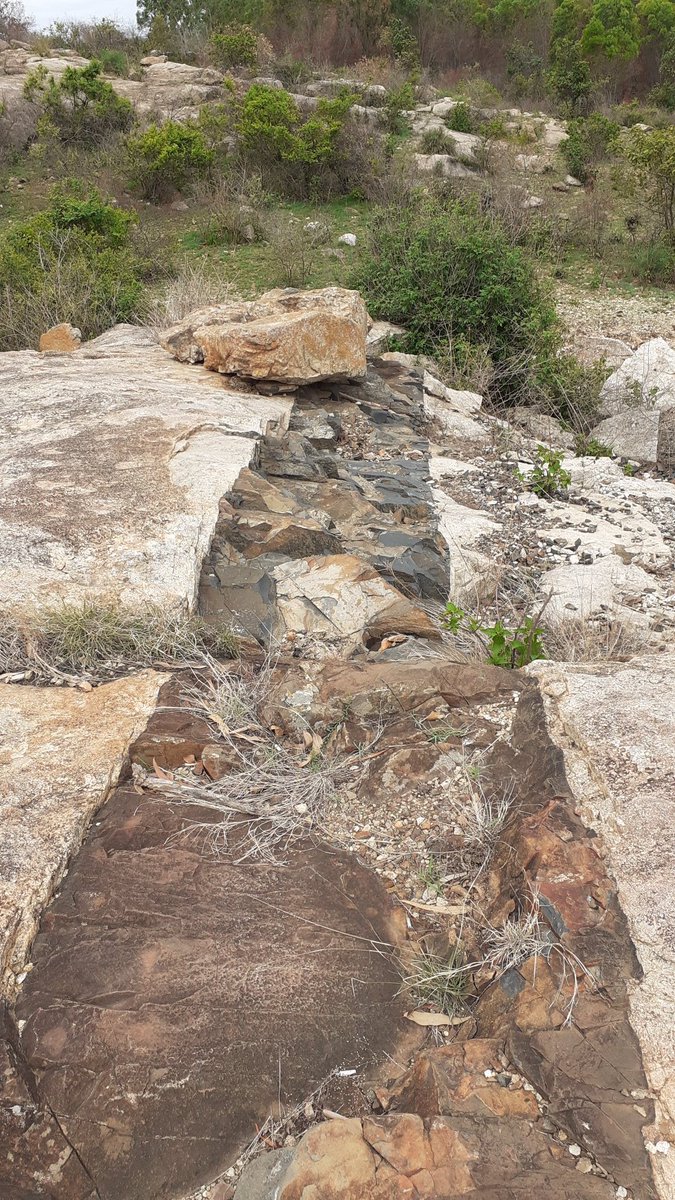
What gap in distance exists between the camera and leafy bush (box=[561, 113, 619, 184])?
13055mm

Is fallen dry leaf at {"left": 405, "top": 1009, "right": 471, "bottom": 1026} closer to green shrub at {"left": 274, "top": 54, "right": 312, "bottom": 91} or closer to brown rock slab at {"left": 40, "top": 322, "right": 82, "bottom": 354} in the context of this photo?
brown rock slab at {"left": 40, "top": 322, "right": 82, "bottom": 354}

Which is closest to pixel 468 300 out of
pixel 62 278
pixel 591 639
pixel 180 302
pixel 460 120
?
pixel 180 302

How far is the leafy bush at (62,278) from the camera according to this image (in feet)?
23.6

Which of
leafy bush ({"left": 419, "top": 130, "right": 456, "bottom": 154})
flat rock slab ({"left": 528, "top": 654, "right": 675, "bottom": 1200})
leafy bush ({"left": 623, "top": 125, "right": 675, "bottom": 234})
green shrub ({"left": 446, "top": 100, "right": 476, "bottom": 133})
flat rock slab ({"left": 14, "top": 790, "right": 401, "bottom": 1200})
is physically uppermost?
green shrub ({"left": 446, "top": 100, "right": 476, "bottom": 133})

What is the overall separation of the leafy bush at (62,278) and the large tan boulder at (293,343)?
2155 mm

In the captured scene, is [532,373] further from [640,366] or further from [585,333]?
[585,333]

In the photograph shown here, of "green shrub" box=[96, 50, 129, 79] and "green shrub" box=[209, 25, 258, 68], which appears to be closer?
"green shrub" box=[209, 25, 258, 68]

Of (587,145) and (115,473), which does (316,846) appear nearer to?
(115,473)

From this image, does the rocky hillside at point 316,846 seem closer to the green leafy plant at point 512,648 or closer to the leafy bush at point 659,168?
the green leafy plant at point 512,648

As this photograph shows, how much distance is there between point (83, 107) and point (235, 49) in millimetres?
4988

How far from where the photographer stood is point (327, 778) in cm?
233

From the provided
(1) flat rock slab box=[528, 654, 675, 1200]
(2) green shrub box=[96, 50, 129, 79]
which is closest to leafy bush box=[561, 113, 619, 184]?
(2) green shrub box=[96, 50, 129, 79]

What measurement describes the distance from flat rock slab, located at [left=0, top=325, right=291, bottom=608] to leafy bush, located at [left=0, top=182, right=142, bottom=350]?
5.96ft

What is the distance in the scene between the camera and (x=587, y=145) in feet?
43.7
